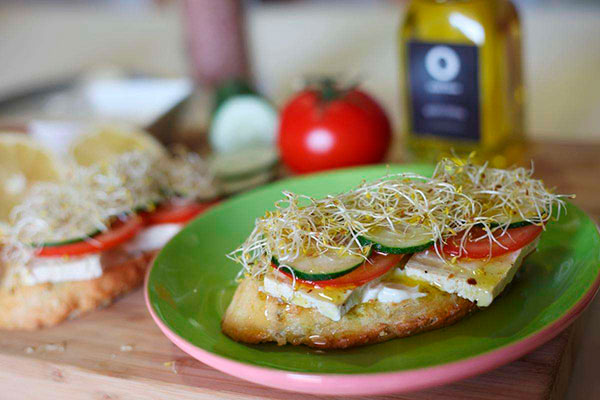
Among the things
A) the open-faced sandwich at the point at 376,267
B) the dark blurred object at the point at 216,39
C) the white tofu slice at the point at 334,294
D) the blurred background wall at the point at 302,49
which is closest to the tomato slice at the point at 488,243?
the open-faced sandwich at the point at 376,267

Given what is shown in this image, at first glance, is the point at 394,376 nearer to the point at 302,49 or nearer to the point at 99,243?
the point at 99,243

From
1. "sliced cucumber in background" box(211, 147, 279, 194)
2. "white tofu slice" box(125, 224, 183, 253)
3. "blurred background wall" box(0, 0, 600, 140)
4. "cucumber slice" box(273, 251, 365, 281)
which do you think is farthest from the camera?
"blurred background wall" box(0, 0, 600, 140)

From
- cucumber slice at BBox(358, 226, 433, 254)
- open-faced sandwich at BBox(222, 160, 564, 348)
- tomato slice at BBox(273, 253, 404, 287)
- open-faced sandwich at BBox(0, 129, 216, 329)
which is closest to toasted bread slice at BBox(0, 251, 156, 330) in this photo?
open-faced sandwich at BBox(0, 129, 216, 329)

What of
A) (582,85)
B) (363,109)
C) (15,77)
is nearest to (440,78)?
(363,109)

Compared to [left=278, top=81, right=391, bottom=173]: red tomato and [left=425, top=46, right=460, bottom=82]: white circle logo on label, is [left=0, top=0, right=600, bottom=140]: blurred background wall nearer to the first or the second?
[left=278, top=81, right=391, bottom=173]: red tomato

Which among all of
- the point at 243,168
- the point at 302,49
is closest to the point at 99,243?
the point at 243,168

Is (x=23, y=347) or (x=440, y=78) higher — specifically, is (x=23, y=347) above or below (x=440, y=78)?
below

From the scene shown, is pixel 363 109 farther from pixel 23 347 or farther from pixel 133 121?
pixel 23 347
